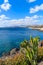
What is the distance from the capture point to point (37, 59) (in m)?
18.4

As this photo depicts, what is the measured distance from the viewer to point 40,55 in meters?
19.8

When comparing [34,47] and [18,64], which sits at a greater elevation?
[34,47]

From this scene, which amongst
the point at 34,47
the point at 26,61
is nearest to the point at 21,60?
the point at 26,61

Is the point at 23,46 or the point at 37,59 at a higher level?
the point at 23,46

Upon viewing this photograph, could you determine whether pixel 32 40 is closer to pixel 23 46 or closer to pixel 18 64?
pixel 23 46

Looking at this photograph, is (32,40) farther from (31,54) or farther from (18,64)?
(18,64)

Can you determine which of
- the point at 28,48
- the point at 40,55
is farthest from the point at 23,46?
the point at 40,55

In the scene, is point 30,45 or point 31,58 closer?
point 31,58

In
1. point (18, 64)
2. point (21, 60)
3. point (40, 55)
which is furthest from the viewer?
point (40, 55)

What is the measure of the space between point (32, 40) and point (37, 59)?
211 centimetres

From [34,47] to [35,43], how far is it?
38cm

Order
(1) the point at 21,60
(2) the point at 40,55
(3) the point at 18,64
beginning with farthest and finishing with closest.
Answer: (2) the point at 40,55, (1) the point at 21,60, (3) the point at 18,64

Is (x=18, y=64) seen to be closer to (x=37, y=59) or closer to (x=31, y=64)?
(x=31, y=64)

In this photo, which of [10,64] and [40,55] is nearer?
[10,64]
